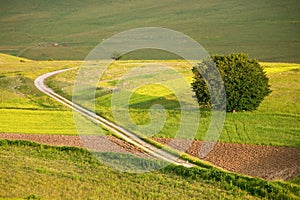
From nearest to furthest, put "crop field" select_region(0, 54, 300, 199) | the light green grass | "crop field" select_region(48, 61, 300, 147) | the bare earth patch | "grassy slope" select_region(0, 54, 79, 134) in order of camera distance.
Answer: "crop field" select_region(0, 54, 300, 199) → the bare earth patch → "crop field" select_region(48, 61, 300, 147) → the light green grass → "grassy slope" select_region(0, 54, 79, 134)

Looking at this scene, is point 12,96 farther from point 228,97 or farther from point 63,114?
point 228,97

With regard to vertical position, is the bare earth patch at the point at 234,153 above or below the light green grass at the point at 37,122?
below

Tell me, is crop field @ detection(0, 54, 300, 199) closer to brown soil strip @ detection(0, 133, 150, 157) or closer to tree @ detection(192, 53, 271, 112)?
tree @ detection(192, 53, 271, 112)

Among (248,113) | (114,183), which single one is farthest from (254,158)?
(114,183)

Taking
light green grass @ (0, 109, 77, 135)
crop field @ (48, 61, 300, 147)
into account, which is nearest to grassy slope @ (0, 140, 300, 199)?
light green grass @ (0, 109, 77, 135)

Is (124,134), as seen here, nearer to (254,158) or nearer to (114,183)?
(254,158)

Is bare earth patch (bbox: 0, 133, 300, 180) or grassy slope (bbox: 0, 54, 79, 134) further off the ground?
grassy slope (bbox: 0, 54, 79, 134)

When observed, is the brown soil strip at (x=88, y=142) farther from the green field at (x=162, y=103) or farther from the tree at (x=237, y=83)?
the tree at (x=237, y=83)

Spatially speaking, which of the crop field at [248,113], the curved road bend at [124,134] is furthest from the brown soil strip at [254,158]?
the curved road bend at [124,134]
